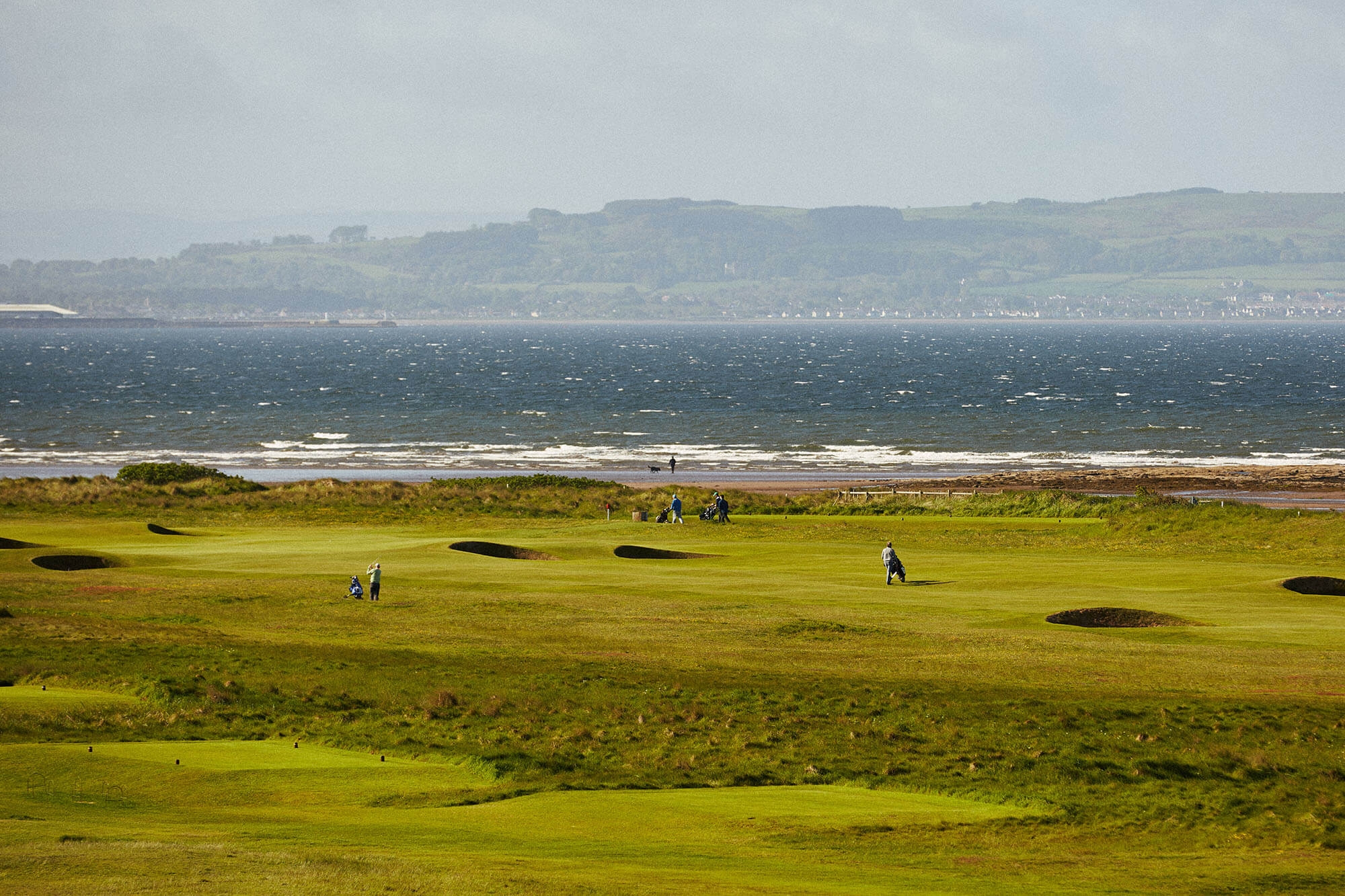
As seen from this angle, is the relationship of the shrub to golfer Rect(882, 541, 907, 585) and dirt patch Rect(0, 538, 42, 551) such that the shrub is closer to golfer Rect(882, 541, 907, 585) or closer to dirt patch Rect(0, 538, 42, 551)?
dirt patch Rect(0, 538, 42, 551)

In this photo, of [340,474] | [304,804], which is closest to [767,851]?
[304,804]

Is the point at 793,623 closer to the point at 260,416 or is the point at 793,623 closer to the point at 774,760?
the point at 774,760

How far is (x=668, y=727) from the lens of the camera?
18.6 m

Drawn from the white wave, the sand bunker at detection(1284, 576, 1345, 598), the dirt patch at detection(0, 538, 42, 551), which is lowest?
the white wave

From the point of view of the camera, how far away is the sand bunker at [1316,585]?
28297 millimetres

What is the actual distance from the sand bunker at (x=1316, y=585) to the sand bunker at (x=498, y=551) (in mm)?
17634

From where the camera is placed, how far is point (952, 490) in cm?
6028

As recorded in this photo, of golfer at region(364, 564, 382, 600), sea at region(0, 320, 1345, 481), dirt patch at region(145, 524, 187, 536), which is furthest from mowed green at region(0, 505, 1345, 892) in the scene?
sea at region(0, 320, 1345, 481)

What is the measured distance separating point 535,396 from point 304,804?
390 ft

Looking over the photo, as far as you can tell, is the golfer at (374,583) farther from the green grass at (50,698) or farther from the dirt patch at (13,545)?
the dirt patch at (13,545)

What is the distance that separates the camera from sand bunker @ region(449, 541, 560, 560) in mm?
35500

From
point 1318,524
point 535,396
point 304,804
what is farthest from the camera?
point 535,396

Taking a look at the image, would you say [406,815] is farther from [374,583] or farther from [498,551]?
[498,551]

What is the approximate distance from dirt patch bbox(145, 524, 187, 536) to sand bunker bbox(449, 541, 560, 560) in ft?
31.8
